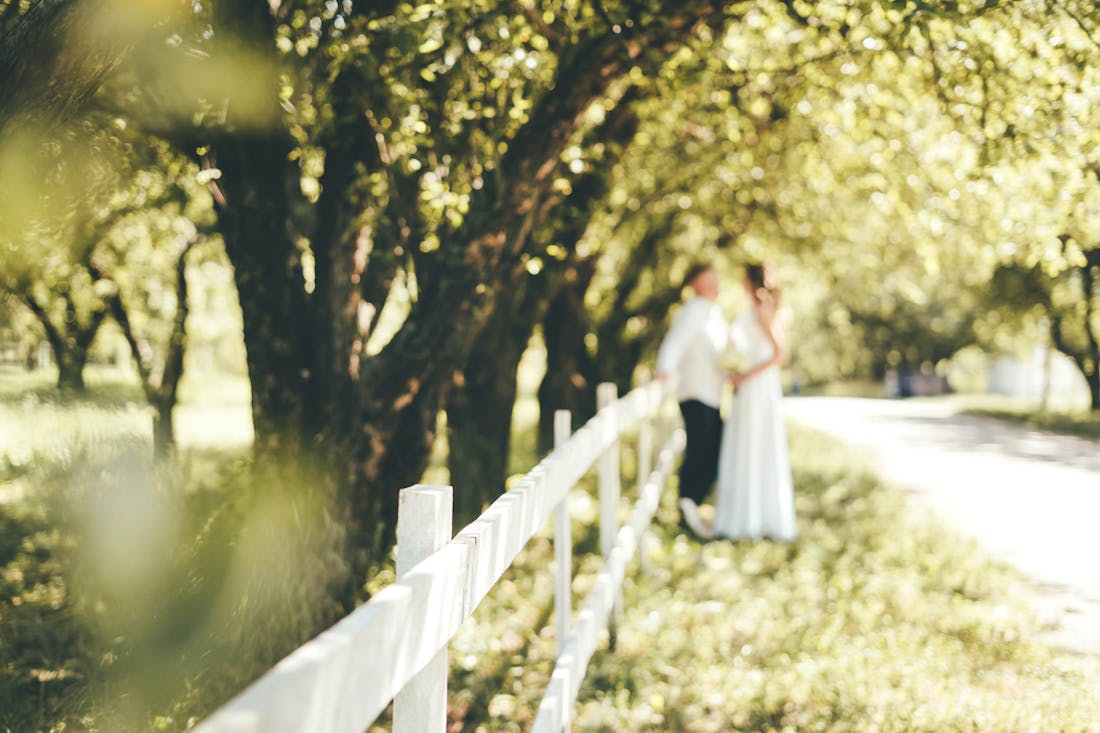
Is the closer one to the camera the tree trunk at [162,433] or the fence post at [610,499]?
the fence post at [610,499]

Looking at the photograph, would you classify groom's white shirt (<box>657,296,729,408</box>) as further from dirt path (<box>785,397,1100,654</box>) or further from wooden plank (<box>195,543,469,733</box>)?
wooden plank (<box>195,543,469,733</box>)

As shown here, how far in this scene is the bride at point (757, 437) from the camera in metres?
8.37

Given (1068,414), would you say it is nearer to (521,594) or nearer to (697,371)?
(697,371)

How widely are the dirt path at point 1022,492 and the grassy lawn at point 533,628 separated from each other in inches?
14.2

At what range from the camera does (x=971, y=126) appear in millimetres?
6590

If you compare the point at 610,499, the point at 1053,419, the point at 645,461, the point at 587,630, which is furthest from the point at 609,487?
the point at 1053,419

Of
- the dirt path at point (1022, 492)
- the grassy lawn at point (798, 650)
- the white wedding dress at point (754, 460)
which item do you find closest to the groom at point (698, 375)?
the white wedding dress at point (754, 460)

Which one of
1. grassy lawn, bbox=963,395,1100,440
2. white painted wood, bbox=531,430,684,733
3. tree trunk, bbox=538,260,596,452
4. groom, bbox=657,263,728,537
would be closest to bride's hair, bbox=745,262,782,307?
groom, bbox=657,263,728,537

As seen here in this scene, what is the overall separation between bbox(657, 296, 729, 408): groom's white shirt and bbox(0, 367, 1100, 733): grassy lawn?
5.19ft

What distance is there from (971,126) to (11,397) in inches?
299

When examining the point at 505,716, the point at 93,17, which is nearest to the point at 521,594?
the point at 505,716

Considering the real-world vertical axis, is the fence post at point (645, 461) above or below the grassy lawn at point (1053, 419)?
above

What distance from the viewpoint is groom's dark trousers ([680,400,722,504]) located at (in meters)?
8.96

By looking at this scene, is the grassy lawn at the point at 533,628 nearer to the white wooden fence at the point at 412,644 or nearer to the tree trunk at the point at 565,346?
the white wooden fence at the point at 412,644
